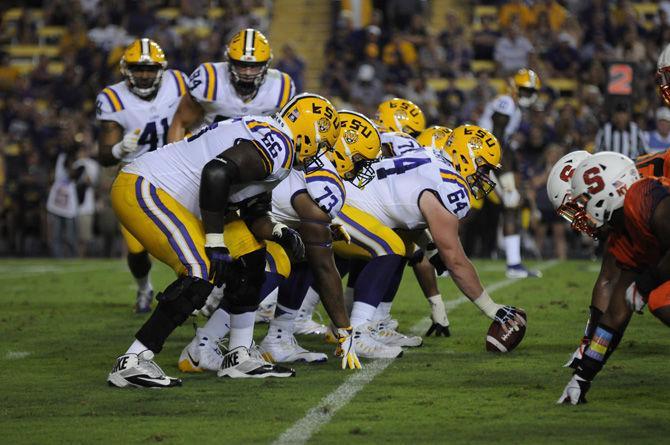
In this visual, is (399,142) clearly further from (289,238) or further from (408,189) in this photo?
(289,238)

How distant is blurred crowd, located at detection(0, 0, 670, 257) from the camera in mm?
16016

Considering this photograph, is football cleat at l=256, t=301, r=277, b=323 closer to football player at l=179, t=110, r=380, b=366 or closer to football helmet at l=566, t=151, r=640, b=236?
football player at l=179, t=110, r=380, b=366

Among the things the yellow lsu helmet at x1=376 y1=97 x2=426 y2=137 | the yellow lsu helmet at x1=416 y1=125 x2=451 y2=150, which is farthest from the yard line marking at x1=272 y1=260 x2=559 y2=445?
the yellow lsu helmet at x1=376 y1=97 x2=426 y2=137

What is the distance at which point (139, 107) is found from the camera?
898 cm

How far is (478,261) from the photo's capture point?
1490 cm

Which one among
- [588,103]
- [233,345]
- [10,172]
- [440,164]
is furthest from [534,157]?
[233,345]

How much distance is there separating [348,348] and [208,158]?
1.26 metres

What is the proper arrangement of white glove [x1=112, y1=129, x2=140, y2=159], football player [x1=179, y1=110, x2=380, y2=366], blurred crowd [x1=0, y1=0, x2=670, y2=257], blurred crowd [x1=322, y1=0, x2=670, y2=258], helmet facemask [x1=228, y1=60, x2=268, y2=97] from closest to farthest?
football player [x1=179, y1=110, x2=380, y2=366] < helmet facemask [x1=228, y1=60, x2=268, y2=97] < white glove [x1=112, y1=129, x2=140, y2=159] < blurred crowd [x1=322, y1=0, x2=670, y2=258] < blurred crowd [x1=0, y1=0, x2=670, y2=257]

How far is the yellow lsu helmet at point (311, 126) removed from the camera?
20.1 ft

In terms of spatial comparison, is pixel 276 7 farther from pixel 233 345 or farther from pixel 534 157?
pixel 233 345

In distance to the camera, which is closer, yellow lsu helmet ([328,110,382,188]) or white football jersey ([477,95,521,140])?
yellow lsu helmet ([328,110,382,188])

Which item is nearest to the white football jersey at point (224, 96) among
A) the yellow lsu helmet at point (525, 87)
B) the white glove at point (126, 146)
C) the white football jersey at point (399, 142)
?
the white glove at point (126, 146)

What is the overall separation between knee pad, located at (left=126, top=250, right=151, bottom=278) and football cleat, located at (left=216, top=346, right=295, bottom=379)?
2.94 m

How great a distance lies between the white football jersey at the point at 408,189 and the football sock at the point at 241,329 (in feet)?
4.43
